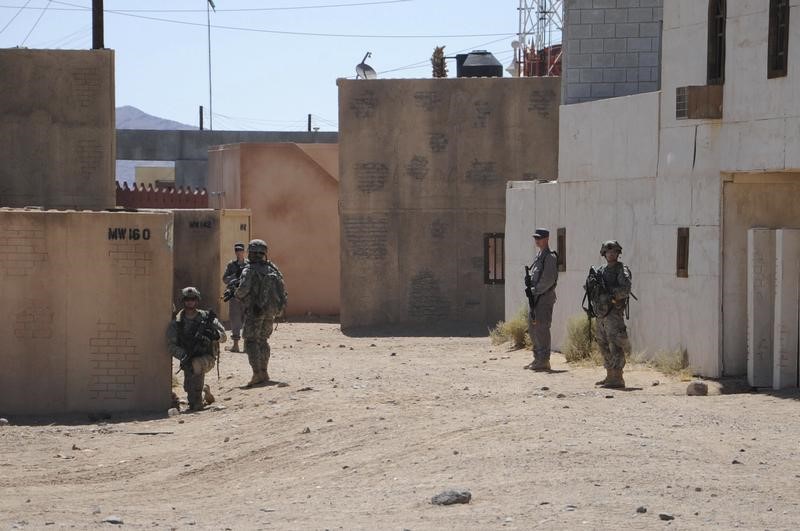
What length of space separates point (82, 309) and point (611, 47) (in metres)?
9.21

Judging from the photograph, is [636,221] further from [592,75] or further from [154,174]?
[154,174]

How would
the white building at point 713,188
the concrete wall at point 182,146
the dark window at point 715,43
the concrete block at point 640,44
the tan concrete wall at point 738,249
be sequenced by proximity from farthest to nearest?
1. the concrete wall at point 182,146
2. the concrete block at point 640,44
3. the dark window at point 715,43
4. the tan concrete wall at point 738,249
5. the white building at point 713,188

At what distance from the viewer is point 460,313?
24.4 meters

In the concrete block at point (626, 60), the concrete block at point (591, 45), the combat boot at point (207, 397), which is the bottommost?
the combat boot at point (207, 397)

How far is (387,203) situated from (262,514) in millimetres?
16215

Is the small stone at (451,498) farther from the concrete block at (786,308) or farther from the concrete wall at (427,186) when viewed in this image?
the concrete wall at (427,186)

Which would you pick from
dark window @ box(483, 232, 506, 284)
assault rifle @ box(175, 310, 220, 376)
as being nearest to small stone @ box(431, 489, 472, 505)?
assault rifle @ box(175, 310, 220, 376)

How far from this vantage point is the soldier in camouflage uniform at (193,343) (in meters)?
13.4

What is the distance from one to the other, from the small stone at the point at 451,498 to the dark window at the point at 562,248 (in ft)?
32.8

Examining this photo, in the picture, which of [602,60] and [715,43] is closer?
[715,43]

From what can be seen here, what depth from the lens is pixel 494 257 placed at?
80.7ft

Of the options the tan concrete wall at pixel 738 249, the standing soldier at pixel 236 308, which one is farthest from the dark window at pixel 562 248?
the standing soldier at pixel 236 308

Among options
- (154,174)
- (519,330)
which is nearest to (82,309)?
(519,330)

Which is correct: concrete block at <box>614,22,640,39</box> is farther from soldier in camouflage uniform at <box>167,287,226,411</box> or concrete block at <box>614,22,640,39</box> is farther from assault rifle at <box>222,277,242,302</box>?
soldier in camouflage uniform at <box>167,287,226,411</box>
